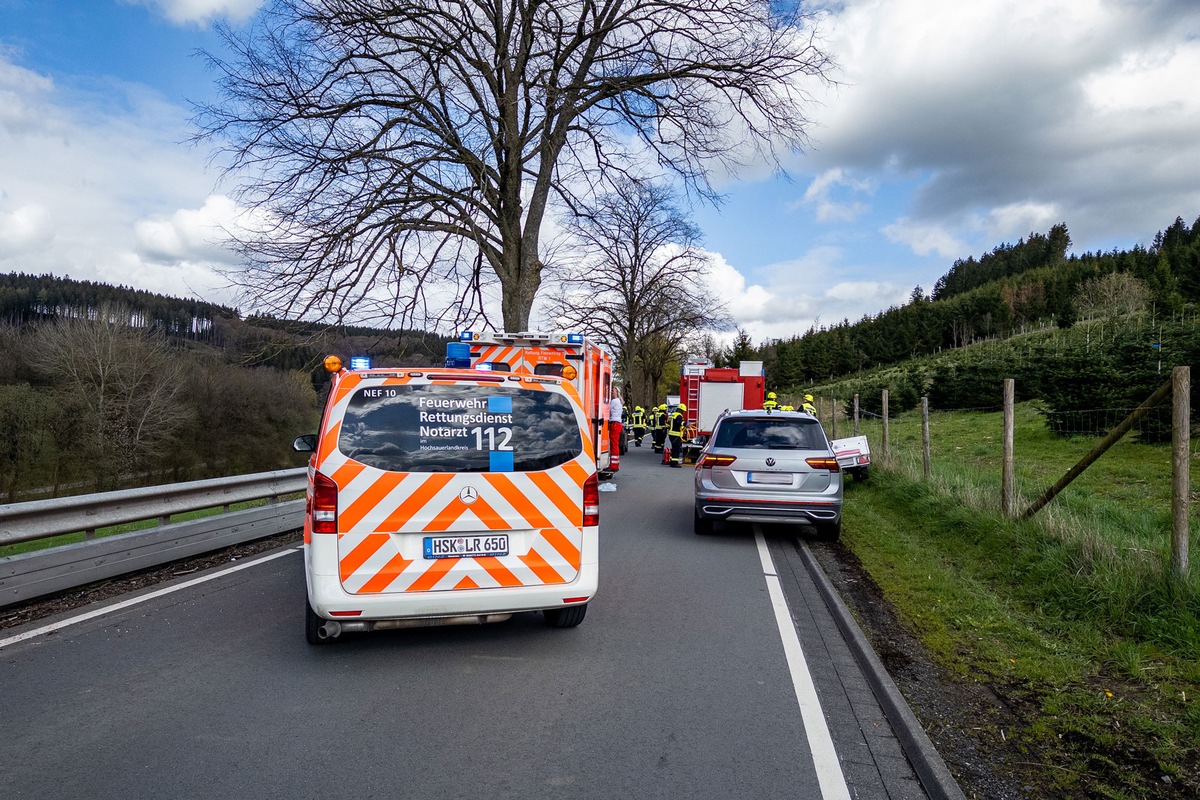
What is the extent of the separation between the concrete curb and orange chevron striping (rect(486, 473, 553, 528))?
227cm

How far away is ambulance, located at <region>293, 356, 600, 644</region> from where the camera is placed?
15.7ft

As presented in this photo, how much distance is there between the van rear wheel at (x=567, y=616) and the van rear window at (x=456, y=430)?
1.12 metres

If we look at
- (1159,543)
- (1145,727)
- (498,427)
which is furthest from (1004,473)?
(498,427)

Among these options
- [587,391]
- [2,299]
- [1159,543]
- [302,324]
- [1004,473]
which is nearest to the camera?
[1159,543]

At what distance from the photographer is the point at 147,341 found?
41.3 m

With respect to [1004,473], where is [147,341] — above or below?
above

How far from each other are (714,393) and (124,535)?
19.5m

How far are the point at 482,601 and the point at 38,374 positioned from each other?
43.9 meters

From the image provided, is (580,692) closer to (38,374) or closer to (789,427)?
(789,427)

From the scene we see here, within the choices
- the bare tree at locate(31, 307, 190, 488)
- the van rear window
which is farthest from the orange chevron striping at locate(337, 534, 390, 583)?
the bare tree at locate(31, 307, 190, 488)

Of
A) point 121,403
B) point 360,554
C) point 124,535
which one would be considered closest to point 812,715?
point 360,554

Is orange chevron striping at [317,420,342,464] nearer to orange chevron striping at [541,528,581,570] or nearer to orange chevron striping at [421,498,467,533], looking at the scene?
orange chevron striping at [421,498,467,533]

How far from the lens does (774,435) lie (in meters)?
9.81

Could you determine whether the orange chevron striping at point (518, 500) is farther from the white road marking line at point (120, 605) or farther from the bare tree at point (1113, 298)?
the bare tree at point (1113, 298)
